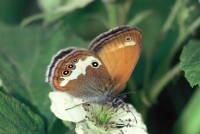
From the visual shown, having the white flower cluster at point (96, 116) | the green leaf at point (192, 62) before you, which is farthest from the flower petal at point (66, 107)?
the green leaf at point (192, 62)

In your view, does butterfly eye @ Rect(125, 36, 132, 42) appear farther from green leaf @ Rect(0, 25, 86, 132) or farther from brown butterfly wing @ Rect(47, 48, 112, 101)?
green leaf @ Rect(0, 25, 86, 132)

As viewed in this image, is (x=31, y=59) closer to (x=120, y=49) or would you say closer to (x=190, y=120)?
(x=120, y=49)

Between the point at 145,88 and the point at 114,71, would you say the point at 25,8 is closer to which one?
the point at 145,88

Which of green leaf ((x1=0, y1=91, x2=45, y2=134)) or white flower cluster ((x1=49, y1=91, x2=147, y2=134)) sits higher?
green leaf ((x1=0, y1=91, x2=45, y2=134))

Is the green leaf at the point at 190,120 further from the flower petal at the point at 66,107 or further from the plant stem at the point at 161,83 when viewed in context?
the flower petal at the point at 66,107

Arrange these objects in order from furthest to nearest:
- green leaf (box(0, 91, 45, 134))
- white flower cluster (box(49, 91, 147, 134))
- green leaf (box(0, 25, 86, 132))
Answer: green leaf (box(0, 25, 86, 132)), white flower cluster (box(49, 91, 147, 134)), green leaf (box(0, 91, 45, 134))

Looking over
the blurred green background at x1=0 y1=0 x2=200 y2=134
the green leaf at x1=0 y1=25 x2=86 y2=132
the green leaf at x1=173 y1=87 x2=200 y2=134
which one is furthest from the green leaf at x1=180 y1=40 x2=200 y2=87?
the green leaf at x1=0 y1=25 x2=86 y2=132

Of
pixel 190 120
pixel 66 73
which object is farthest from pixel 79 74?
pixel 190 120
